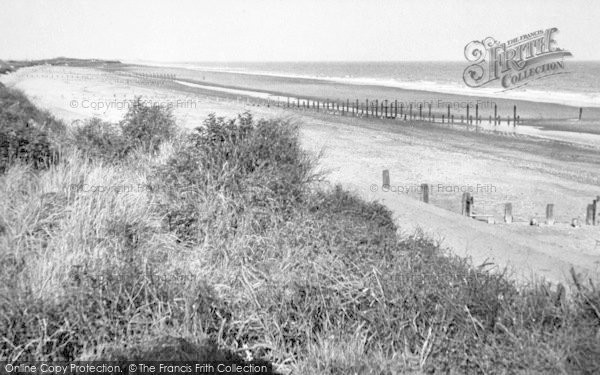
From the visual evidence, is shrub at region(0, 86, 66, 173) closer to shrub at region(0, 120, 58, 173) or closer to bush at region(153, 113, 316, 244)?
shrub at region(0, 120, 58, 173)

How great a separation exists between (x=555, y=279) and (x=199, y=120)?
82.0 feet

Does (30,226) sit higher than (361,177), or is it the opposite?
(30,226)

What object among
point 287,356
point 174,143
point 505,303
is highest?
point 174,143

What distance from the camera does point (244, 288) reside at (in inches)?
288

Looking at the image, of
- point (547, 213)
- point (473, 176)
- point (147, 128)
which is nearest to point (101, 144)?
point (147, 128)

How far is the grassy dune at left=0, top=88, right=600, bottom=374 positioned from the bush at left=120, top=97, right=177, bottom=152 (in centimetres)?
369

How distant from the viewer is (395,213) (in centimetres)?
1391

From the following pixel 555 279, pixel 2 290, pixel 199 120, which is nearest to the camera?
pixel 2 290

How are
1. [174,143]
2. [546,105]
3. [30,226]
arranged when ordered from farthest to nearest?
1. [546,105]
2. [174,143]
3. [30,226]

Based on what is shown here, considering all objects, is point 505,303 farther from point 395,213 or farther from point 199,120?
point 199,120

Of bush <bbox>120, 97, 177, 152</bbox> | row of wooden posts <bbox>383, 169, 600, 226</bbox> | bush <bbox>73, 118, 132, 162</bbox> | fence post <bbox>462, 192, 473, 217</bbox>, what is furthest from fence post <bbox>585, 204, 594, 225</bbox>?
bush <bbox>73, 118, 132, 162</bbox>

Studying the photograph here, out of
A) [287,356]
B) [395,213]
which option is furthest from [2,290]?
[395,213]

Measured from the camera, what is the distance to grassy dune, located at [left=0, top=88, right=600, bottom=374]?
607 centimetres

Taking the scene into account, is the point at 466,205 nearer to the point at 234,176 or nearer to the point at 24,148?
the point at 234,176
